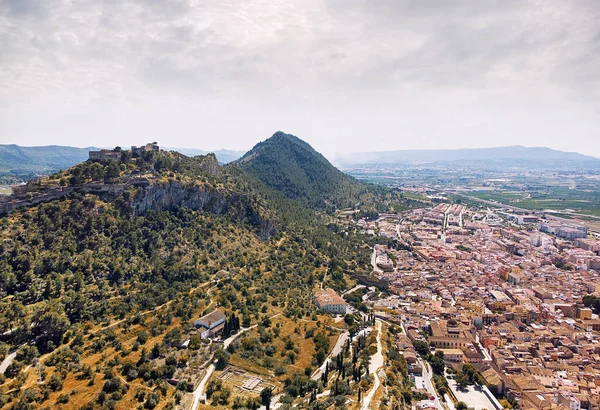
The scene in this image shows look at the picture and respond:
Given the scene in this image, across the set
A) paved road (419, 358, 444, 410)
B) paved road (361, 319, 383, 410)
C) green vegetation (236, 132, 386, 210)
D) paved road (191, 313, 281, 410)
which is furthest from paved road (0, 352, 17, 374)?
green vegetation (236, 132, 386, 210)

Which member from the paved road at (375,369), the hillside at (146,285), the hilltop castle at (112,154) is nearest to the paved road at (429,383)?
the paved road at (375,369)

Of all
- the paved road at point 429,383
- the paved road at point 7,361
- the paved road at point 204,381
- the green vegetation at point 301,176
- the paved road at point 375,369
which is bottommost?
the paved road at point 429,383

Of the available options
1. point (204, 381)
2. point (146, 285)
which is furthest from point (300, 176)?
point (204, 381)

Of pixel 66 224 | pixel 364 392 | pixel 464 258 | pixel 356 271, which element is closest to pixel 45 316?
pixel 66 224

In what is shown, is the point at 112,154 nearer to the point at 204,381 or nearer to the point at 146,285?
the point at 146,285

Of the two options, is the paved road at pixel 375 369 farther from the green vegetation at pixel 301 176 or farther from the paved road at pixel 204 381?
the green vegetation at pixel 301 176

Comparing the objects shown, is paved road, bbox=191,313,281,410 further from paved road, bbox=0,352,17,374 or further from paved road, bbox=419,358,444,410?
paved road, bbox=419,358,444,410

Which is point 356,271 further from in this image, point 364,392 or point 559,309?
point 364,392

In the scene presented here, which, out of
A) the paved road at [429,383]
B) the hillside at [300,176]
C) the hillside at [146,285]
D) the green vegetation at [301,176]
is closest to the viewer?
the hillside at [146,285]

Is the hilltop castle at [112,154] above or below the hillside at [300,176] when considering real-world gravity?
above

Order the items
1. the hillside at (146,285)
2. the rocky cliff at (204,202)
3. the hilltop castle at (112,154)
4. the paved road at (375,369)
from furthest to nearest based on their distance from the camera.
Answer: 1. the hilltop castle at (112,154)
2. the rocky cliff at (204,202)
3. the hillside at (146,285)
4. the paved road at (375,369)
